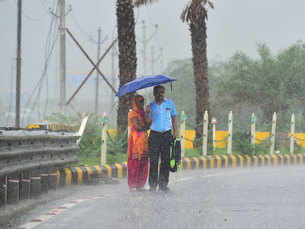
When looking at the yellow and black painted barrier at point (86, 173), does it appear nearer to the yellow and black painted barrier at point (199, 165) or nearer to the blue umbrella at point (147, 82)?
the yellow and black painted barrier at point (199, 165)

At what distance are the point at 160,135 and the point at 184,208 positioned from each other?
2713 millimetres

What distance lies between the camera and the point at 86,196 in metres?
11.4

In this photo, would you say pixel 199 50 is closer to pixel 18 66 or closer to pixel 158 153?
pixel 18 66

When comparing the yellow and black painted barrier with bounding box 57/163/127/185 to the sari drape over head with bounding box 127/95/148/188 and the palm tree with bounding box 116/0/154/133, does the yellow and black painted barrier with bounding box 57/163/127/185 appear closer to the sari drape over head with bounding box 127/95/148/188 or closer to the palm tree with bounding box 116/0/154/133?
the sari drape over head with bounding box 127/95/148/188

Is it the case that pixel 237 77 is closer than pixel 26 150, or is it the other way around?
pixel 26 150

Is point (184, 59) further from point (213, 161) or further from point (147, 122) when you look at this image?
point (147, 122)

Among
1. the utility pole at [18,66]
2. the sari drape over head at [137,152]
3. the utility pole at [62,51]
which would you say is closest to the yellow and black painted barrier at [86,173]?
the sari drape over head at [137,152]

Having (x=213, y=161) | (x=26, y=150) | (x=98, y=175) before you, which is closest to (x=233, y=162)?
(x=213, y=161)

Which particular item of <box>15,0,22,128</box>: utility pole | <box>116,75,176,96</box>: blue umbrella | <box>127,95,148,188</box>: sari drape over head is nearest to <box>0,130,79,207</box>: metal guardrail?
<box>127,95,148,188</box>: sari drape over head

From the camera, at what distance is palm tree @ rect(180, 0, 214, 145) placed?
23641 millimetres

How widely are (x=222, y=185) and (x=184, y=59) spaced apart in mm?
63791

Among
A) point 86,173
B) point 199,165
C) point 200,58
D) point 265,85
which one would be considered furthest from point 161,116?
point 265,85

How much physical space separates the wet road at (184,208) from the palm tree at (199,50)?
10.5 meters

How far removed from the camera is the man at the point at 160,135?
1169cm
